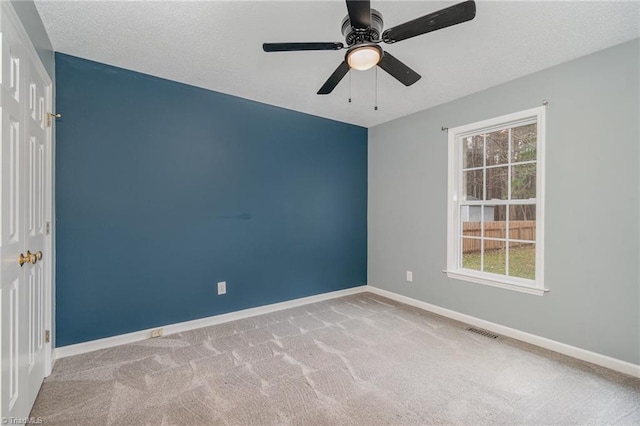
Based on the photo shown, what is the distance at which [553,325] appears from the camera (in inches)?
103

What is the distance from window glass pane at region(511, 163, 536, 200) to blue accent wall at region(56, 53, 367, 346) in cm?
207

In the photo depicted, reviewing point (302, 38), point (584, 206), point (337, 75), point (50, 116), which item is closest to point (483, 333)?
point (584, 206)

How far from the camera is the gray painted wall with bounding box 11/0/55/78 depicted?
1653 millimetres

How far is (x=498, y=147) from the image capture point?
3.12 meters

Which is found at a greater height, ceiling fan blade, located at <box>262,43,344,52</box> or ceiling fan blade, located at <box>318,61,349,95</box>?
ceiling fan blade, located at <box>262,43,344,52</box>

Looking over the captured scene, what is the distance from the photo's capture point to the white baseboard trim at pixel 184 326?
8.23 ft

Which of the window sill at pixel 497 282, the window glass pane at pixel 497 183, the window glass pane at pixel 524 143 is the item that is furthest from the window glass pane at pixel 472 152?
the window sill at pixel 497 282

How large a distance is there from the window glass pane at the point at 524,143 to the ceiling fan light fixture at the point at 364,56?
6.39 feet

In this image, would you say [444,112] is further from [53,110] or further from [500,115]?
[53,110]

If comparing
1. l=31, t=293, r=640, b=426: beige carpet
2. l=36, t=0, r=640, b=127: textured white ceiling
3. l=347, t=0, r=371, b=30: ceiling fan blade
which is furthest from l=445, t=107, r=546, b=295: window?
l=347, t=0, r=371, b=30: ceiling fan blade

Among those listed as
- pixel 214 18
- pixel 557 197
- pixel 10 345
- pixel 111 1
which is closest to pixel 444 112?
pixel 557 197

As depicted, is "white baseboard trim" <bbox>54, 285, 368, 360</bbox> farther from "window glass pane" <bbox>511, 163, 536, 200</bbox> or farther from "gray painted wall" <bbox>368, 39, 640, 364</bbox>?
"window glass pane" <bbox>511, 163, 536, 200</bbox>

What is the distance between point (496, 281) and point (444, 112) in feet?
6.31

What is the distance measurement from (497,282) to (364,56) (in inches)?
99.4
